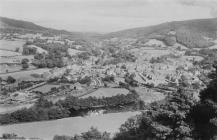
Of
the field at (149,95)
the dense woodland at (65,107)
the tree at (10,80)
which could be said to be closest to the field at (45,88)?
the tree at (10,80)

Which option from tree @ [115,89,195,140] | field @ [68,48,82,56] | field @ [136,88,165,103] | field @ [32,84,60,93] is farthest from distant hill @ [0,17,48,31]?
tree @ [115,89,195,140]

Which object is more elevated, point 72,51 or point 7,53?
point 7,53

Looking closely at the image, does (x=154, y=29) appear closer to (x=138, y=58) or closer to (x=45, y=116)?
(x=138, y=58)

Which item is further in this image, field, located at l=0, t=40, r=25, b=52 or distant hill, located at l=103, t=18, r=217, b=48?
distant hill, located at l=103, t=18, r=217, b=48

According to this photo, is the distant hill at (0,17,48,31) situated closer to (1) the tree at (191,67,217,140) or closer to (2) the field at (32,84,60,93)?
(2) the field at (32,84,60,93)

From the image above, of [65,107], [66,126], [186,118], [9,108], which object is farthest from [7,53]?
[186,118]

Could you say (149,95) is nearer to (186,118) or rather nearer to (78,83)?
(78,83)

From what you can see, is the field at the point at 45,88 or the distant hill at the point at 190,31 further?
the distant hill at the point at 190,31

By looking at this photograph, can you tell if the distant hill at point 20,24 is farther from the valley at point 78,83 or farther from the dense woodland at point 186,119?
the dense woodland at point 186,119

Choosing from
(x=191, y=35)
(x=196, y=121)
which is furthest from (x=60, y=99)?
(x=191, y=35)
